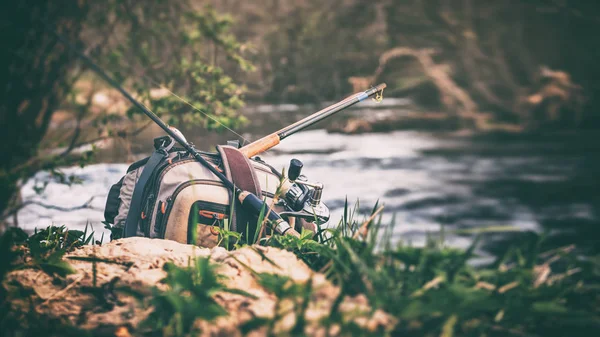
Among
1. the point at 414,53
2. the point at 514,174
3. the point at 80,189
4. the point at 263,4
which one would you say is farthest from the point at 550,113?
the point at 80,189

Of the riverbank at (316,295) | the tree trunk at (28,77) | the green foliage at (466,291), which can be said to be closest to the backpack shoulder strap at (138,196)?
the riverbank at (316,295)

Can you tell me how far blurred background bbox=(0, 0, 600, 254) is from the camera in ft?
18.8

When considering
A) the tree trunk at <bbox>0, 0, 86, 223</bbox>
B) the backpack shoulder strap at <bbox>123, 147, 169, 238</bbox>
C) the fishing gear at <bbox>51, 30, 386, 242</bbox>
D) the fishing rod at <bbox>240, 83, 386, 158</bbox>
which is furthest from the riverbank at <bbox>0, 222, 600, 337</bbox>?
the tree trunk at <bbox>0, 0, 86, 223</bbox>

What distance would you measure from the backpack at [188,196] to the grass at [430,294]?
0.97 meters

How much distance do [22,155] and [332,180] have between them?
13.0ft

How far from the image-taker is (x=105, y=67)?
6.44m

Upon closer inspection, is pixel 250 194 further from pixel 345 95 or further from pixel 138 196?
pixel 345 95

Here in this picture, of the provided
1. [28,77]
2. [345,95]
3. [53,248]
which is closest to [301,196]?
Answer: [53,248]

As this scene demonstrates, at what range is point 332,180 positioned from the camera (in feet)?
26.8

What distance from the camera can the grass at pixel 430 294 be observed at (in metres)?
1.67

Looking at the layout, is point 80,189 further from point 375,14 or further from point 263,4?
point 375,14

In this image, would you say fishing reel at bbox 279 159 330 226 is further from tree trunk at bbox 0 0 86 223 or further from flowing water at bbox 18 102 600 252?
tree trunk at bbox 0 0 86 223

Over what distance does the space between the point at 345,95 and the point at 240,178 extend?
33.6ft

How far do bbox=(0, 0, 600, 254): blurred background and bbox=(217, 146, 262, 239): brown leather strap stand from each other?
107 centimetres
